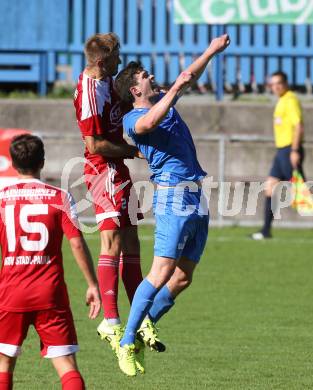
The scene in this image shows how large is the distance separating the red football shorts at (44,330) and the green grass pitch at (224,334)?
174 centimetres

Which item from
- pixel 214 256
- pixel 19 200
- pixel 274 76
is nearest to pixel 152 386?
pixel 19 200

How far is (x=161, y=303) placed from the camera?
9367 millimetres

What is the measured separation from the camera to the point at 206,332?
11.2 meters

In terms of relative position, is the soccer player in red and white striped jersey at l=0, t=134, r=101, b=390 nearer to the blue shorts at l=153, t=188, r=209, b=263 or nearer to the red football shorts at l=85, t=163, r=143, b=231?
the blue shorts at l=153, t=188, r=209, b=263

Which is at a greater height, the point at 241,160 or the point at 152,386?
the point at 241,160

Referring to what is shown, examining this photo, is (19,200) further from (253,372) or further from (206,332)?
(206,332)

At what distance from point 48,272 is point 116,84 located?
2.42 m

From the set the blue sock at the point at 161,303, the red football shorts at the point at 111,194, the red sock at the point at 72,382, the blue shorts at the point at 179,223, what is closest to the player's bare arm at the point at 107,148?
the red football shorts at the point at 111,194

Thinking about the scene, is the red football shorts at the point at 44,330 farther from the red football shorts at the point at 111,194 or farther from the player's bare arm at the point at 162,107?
the red football shorts at the point at 111,194

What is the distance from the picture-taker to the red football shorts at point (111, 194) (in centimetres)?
965

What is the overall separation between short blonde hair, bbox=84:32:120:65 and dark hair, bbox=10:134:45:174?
242 centimetres

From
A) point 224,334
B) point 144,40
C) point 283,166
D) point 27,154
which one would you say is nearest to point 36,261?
point 27,154

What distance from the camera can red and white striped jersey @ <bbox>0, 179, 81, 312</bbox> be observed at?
7074 mm

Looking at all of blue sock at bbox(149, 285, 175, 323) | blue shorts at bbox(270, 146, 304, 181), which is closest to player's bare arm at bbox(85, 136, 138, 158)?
blue sock at bbox(149, 285, 175, 323)
